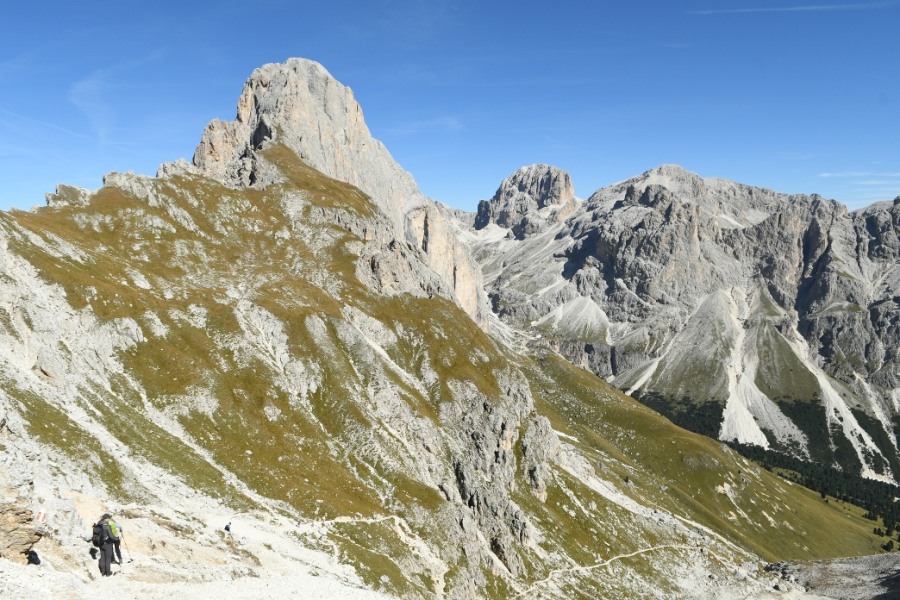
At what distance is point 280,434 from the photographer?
3885 inches

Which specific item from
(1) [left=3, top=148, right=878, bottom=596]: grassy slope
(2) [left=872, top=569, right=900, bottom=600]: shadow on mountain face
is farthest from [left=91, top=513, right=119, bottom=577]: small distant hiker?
(2) [left=872, top=569, right=900, bottom=600]: shadow on mountain face

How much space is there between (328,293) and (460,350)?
126 ft

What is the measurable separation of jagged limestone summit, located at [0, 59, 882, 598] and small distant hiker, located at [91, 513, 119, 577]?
0.72 m

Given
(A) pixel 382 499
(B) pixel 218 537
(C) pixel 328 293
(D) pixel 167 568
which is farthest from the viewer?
(C) pixel 328 293

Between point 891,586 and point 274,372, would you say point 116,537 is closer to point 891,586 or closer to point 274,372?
point 274,372

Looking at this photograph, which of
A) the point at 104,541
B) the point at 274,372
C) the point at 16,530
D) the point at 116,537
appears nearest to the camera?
the point at 16,530

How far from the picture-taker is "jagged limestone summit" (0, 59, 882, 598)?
5212 centimetres

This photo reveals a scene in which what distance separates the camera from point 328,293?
15438cm

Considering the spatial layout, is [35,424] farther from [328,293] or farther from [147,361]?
[328,293]

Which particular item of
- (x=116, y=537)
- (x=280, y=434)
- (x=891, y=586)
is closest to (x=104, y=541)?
(x=116, y=537)

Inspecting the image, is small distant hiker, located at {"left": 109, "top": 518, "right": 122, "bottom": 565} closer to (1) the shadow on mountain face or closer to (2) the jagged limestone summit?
(2) the jagged limestone summit

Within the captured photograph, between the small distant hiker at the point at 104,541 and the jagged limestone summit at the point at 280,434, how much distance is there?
72 centimetres

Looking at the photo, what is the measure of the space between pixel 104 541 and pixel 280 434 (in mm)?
64862

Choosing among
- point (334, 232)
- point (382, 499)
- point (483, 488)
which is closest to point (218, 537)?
point (382, 499)
